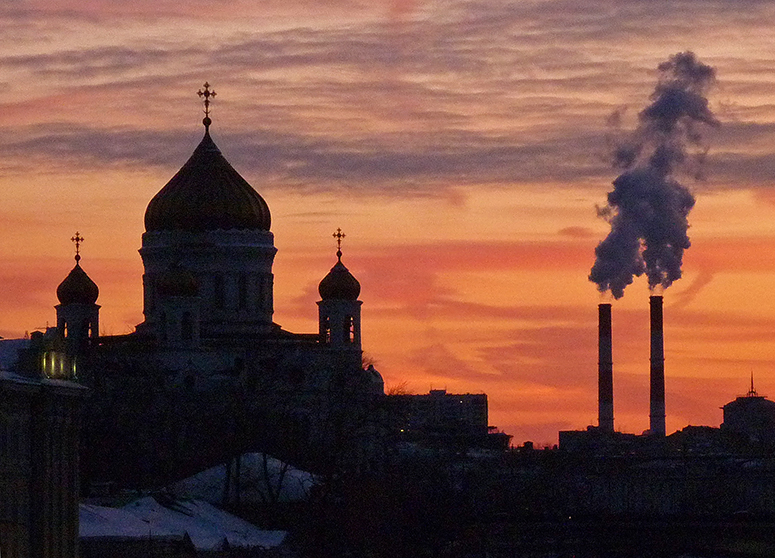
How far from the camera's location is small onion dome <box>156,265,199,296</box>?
109312 mm

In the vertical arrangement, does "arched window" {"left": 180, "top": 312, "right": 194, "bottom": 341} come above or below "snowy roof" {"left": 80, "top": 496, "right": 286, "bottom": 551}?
above

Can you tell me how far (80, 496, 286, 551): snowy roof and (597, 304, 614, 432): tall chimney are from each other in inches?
2475

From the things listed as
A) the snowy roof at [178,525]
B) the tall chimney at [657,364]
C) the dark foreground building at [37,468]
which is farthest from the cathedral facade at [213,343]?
the dark foreground building at [37,468]

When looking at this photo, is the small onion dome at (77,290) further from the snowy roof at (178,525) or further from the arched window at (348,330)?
the snowy roof at (178,525)

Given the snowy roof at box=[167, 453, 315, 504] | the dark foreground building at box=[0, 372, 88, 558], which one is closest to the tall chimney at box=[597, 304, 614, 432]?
the snowy roof at box=[167, 453, 315, 504]

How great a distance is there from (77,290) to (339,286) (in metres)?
8.92

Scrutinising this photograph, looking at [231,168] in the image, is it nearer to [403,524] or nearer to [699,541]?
[699,541]

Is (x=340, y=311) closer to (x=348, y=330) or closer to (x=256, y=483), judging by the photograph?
(x=348, y=330)

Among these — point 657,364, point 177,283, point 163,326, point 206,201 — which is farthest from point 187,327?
point 657,364

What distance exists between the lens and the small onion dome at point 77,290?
113 metres

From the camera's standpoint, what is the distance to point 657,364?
431 ft

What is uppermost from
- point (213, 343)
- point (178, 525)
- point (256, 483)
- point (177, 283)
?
point (177, 283)

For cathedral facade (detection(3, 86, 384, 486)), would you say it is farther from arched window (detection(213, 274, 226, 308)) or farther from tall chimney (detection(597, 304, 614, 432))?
tall chimney (detection(597, 304, 614, 432))

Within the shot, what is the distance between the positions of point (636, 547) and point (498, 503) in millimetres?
14361
